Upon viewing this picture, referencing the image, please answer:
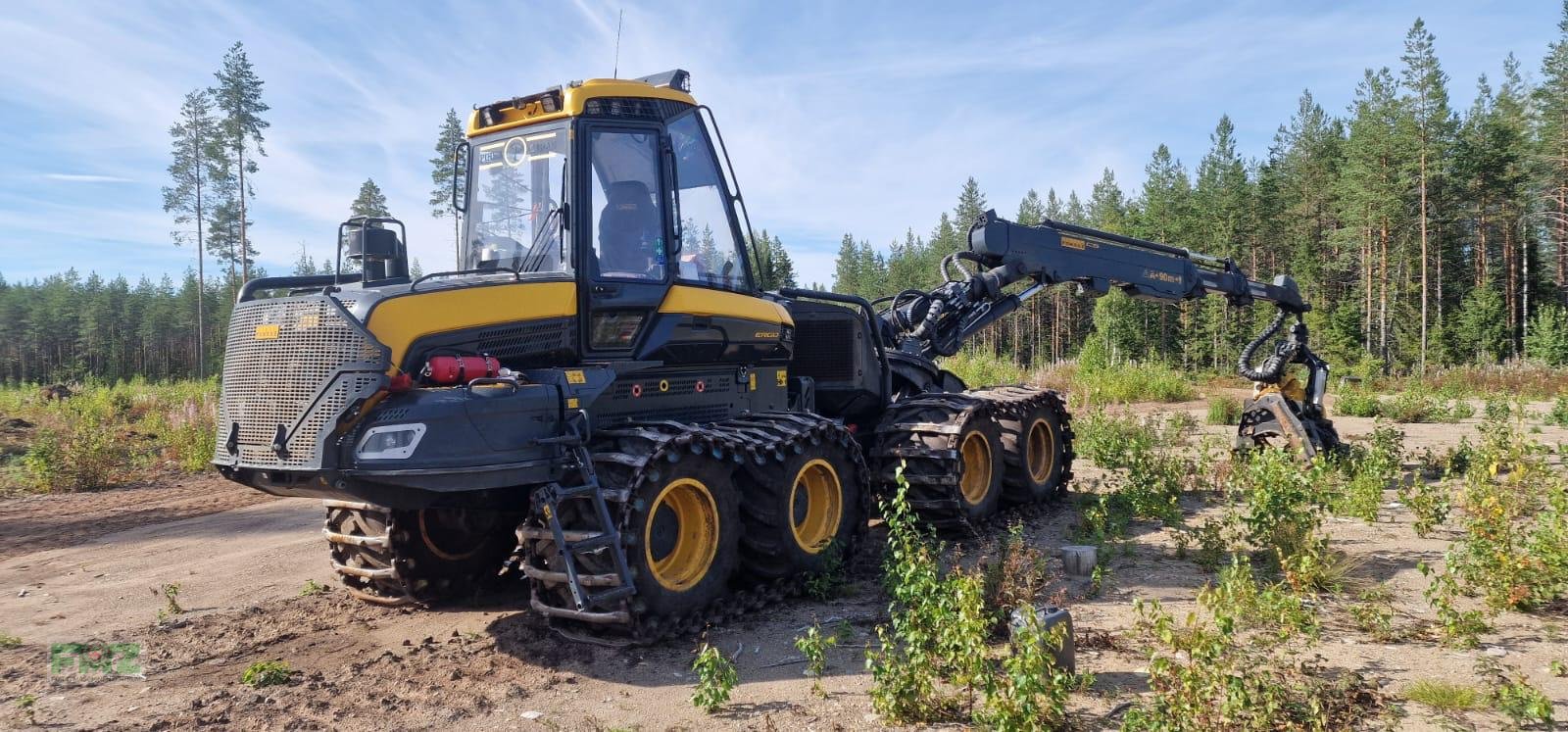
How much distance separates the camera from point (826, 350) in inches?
339

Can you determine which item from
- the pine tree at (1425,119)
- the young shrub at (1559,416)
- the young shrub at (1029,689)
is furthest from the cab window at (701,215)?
the pine tree at (1425,119)

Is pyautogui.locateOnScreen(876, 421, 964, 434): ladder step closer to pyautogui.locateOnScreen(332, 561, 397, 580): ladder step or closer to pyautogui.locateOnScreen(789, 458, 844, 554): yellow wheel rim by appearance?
pyautogui.locateOnScreen(789, 458, 844, 554): yellow wheel rim

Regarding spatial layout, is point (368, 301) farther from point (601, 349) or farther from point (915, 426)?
point (915, 426)

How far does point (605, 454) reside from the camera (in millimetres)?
5297

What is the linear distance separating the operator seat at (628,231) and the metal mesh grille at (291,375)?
1616 millimetres

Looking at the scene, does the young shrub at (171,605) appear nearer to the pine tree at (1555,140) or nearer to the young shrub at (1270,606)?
the young shrub at (1270,606)

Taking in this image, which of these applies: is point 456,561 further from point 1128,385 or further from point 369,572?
point 1128,385

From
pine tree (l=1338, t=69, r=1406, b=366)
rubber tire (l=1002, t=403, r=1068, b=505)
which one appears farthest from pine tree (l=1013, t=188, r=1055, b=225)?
rubber tire (l=1002, t=403, r=1068, b=505)

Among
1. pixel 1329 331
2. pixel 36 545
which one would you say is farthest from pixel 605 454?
pixel 1329 331

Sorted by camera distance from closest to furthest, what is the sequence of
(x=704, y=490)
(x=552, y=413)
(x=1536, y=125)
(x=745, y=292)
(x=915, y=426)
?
(x=552, y=413)
(x=704, y=490)
(x=745, y=292)
(x=915, y=426)
(x=1536, y=125)

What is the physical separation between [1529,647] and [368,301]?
6.57 metres

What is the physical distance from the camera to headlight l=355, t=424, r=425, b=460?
4727 mm

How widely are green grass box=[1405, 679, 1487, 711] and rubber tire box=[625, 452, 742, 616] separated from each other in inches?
145

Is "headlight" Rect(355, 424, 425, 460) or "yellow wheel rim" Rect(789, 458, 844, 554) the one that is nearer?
"headlight" Rect(355, 424, 425, 460)
